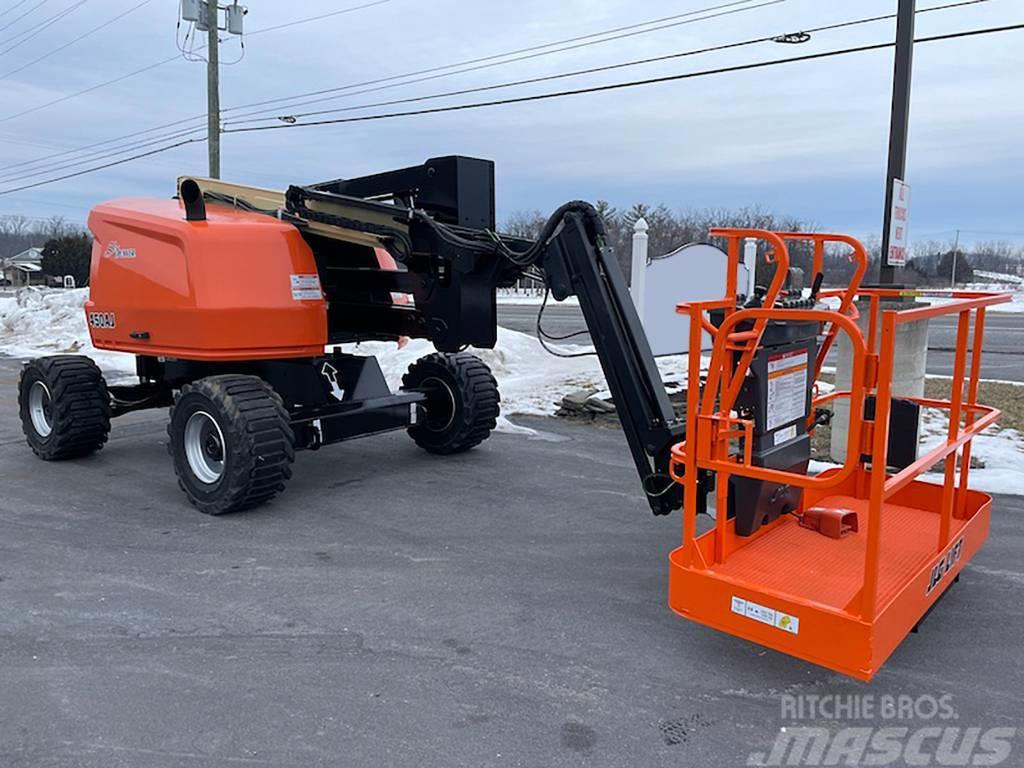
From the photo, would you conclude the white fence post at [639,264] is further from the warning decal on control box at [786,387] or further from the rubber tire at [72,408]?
the warning decal on control box at [786,387]

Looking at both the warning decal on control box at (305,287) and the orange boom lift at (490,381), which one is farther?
the warning decal on control box at (305,287)

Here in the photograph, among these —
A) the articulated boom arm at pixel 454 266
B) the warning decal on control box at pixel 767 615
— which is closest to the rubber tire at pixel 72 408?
the articulated boom arm at pixel 454 266

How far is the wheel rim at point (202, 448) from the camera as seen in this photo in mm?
6289

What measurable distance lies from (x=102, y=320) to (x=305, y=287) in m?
2.08

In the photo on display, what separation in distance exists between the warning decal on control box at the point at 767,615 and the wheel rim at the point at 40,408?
6.69 m

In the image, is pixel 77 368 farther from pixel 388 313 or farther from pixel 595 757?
pixel 595 757

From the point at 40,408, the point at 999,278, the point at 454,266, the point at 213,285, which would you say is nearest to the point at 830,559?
the point at 454,266

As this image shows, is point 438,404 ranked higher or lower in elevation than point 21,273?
lower

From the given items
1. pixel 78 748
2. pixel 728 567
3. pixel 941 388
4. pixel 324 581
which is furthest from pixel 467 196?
pixel 941 388

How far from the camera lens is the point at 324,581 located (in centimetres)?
489

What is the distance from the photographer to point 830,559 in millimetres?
4293

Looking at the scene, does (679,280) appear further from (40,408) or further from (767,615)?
(767,615)

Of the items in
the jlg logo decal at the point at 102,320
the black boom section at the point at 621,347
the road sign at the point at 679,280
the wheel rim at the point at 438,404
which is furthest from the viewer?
the road sign at the point at 679,280

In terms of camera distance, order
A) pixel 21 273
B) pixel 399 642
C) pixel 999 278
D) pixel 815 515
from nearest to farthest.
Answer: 1. pixel 399 642
2. pixel 815 515
3. pixel 999 278
4. pixel 21 273
